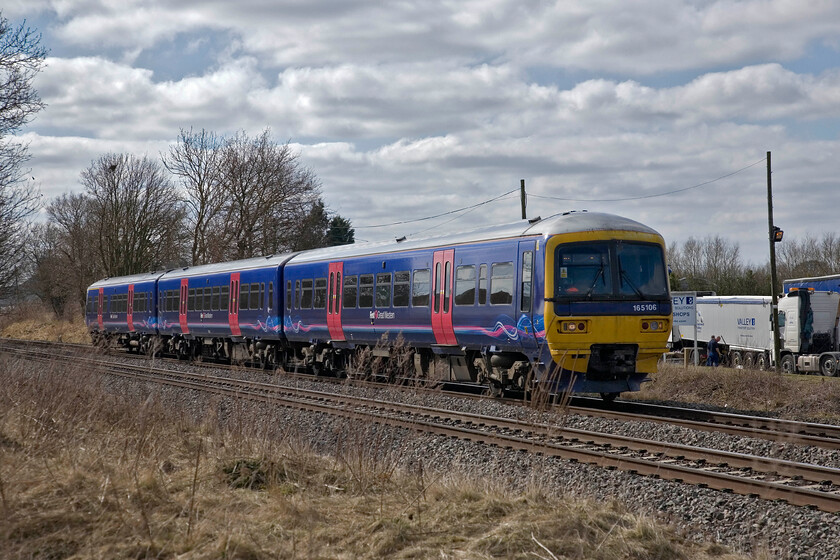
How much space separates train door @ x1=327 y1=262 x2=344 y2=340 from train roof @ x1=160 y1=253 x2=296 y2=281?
3.39 metres

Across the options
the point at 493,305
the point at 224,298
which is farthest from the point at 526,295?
the point at 224,298

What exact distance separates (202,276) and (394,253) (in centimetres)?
1223

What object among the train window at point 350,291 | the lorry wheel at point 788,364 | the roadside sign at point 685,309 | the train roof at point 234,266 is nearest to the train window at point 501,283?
the train window at point 350,291

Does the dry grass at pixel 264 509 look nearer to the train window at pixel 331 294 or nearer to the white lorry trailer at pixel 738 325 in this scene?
the train window at pixel 331 294

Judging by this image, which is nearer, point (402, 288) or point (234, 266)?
point (402, 288)

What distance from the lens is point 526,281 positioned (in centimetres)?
1452

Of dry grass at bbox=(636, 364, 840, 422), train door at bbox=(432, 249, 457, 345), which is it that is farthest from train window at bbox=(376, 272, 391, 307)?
dry grass at bbox=(636, 364, 840, 422)

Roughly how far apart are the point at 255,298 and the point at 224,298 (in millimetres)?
2355

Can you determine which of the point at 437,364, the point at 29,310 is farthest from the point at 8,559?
the point at 29,310

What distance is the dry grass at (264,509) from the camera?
5465mm

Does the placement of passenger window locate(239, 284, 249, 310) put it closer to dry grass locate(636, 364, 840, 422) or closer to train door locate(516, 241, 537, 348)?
dry grass locate(636, 364, 840, 422)

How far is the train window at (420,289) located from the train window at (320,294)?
13.6ft

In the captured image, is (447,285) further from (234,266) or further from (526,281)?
(234,266)

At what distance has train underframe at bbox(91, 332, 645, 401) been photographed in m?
13.9
